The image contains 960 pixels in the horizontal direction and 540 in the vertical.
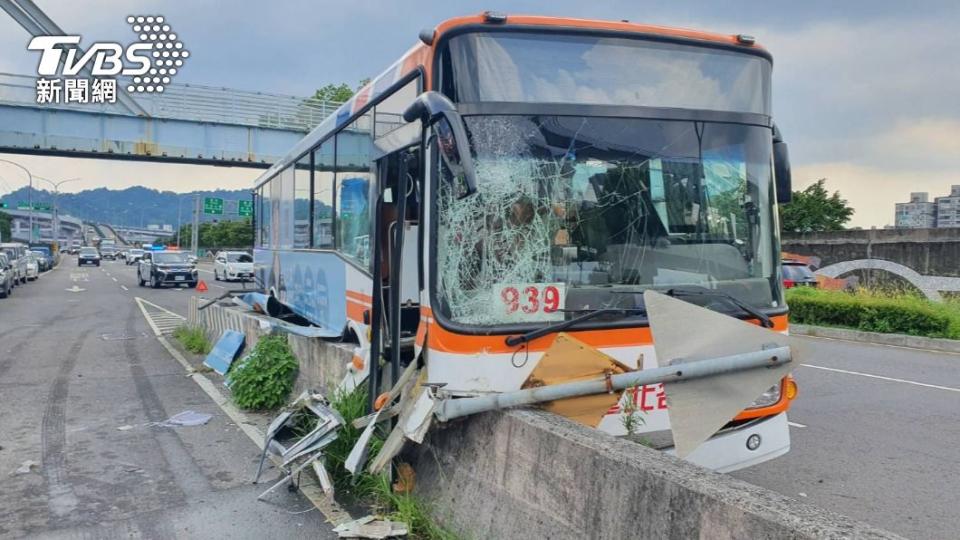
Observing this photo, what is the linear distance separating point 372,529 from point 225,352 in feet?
23.6

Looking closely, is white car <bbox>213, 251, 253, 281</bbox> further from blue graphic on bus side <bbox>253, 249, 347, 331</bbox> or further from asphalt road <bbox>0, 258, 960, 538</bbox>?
asphalt road <bbox>0, 258, 960, 538</bbox>

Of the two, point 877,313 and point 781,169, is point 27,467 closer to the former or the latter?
point 781,169

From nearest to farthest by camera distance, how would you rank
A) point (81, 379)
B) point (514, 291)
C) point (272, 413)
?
point (514, 291)
point (272, 413)
point (81, 379)

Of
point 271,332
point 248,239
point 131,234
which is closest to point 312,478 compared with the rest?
point 271,332

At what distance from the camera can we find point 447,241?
4.50m

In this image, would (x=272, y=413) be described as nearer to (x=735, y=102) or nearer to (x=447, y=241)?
(x=447, y=241)

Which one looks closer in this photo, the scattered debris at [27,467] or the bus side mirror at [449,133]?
the bus side mirror at [449,133]

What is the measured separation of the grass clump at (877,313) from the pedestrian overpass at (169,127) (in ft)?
66.7

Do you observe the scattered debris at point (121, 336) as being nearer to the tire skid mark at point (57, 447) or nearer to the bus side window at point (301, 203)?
the tire skid mark at point (57, 447)

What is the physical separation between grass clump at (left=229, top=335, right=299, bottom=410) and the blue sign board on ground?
6.85 feet

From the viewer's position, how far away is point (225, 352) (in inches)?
434

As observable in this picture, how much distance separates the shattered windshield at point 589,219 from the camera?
4.46 m

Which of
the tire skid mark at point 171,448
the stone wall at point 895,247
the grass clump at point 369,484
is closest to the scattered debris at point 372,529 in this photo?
the grass clump at point 369,484

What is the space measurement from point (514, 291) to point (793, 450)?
413cm
